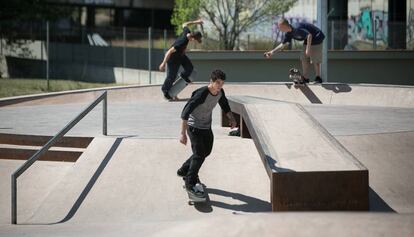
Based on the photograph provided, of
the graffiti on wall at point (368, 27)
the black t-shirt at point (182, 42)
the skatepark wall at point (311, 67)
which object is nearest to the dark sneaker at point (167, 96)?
the black t-shirt at point (182, 42)

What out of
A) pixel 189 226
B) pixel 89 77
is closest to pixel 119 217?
pixel 189 226

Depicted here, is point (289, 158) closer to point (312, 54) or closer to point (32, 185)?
point (32, 185)

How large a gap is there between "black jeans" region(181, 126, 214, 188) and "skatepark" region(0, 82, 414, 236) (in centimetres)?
36

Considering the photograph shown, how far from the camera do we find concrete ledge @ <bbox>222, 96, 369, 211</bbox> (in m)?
8.50

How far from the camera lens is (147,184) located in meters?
9.70

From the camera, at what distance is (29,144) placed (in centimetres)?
1157

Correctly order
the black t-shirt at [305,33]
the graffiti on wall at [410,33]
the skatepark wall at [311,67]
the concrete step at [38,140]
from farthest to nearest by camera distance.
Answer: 1. the graffiti on wall at [410,33]
2. the skatepark wall at [311,67]
3. the black t-shirt at [305,33]
4. the concrete step at [38,140]

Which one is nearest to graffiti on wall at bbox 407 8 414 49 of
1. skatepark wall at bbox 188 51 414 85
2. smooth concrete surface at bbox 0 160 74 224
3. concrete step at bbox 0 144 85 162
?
skatepark wall at bbox 188 51 414 85

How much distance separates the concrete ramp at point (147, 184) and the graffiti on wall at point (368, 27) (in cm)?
1567

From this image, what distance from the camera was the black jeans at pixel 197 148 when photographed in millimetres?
8945

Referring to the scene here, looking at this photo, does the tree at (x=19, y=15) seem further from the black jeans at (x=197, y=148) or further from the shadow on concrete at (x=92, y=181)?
the black jeans at (x=197, y=148)

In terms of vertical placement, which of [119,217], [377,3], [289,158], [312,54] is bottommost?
[119,217]

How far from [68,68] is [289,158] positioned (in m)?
26.1

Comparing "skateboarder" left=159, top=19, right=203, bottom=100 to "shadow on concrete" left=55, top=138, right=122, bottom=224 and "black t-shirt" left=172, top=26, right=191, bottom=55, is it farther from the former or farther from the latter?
"shadow on concrete" left=55, top=138, right=122, bottom=224
